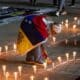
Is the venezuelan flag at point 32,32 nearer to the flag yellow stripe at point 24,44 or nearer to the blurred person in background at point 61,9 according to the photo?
the flag yellow stripe at point 24,44

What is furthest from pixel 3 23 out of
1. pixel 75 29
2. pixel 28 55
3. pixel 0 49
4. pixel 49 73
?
pixel 49 73

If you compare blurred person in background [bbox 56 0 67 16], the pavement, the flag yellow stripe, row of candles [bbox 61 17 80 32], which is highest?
the flag yellow stripe

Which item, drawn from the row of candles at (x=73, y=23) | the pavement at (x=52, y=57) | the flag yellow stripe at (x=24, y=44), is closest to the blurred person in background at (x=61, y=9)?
A: the row of candles at (x=73, y=23)

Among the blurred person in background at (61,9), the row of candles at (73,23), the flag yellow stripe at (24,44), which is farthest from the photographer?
the blurred person in background at (61,9)

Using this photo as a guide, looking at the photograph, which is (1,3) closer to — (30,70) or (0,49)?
(0,49)

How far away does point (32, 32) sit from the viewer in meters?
6.71

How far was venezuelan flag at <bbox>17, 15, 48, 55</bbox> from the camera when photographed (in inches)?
262

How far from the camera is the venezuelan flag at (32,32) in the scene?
6.66 metres

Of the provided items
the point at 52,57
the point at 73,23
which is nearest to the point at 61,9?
the point at 73,23

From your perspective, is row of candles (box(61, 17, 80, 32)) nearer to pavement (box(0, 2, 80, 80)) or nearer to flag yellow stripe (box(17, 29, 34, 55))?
pavement (box(0, 2, 80, 80))

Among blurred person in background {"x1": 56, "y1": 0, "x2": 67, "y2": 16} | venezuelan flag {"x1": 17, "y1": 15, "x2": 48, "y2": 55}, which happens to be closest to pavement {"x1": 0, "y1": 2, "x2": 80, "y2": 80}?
venezuelan flag {"x1": 17, "y1": 15, "x2": 48, "y2": 55}

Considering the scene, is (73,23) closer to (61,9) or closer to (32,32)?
(61,9)

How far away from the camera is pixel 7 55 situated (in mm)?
7473

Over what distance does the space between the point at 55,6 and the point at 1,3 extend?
2.32 meters
